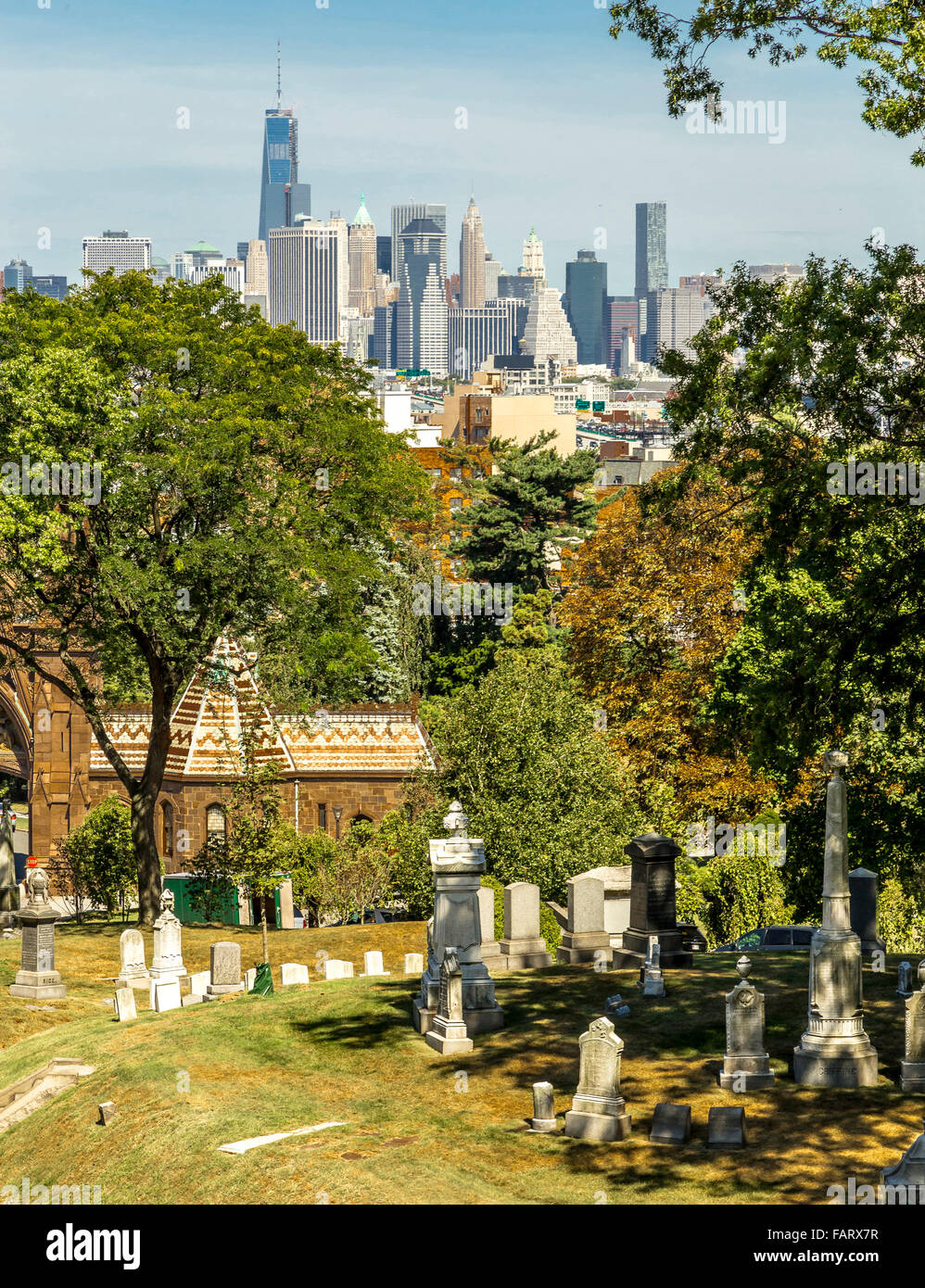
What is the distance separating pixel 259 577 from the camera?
34250 mm

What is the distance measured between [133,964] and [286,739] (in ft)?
77.5

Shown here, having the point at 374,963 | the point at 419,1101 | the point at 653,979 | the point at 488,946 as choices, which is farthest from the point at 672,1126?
the point at 374,963

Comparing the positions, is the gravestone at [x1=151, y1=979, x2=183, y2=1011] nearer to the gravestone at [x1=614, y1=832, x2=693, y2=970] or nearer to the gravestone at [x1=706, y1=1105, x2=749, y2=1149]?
the gravestone at [x1=614, y1=832, x2=693, y2=970]

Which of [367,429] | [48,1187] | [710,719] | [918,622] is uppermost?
[367,429]

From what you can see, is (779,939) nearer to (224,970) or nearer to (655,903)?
(655,903)

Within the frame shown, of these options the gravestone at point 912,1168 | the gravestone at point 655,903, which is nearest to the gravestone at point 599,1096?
the gravestone at point 912,1168

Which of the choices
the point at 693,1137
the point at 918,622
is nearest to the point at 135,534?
the point at 918,622

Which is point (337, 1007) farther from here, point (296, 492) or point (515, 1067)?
point (296, 492)

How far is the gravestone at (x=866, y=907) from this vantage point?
2605cm

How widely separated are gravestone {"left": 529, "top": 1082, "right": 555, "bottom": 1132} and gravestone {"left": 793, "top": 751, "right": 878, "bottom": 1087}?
3219mm

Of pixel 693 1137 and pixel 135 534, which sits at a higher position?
pixel 135 534

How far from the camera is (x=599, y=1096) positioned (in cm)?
1759

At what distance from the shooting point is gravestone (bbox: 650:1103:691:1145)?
17.0m

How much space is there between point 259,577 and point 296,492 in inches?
123
